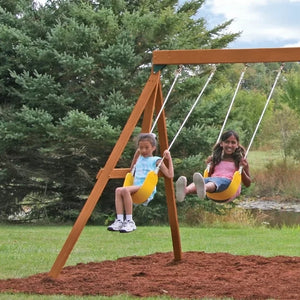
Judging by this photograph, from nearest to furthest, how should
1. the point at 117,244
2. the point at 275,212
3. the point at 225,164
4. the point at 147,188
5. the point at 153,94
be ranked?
the point at 147,188 < the point at 153,94 < the point at 225,164 < the point at 117,244 < the point at 275,212

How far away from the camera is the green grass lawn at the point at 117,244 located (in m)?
8.98

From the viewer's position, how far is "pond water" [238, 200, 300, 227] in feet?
62.5

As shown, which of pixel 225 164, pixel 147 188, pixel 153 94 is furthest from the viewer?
pixel 225 164

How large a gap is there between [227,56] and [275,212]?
51.0ft

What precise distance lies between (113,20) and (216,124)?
10.8ft

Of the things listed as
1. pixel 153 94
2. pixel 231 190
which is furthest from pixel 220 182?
pixel 153 94

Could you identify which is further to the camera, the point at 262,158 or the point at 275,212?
A: the point at 262,158

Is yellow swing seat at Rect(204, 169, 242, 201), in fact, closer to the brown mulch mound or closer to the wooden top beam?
the brown mulch mound

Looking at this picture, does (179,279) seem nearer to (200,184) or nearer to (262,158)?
(200,184)

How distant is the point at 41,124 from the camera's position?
15.4m

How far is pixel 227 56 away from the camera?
23.9 ft

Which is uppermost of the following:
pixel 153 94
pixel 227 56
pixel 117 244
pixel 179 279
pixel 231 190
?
pixel 227 56

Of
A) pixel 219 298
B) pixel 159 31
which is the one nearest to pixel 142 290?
pixel 219 298

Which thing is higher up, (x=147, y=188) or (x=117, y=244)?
(x=147, y=188)
